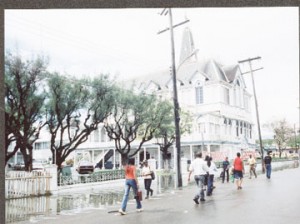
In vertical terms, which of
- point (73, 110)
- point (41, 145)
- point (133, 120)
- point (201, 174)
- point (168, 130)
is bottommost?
point (201, 174)

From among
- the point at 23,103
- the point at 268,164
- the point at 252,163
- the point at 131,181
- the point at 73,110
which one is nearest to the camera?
the point at 23,103

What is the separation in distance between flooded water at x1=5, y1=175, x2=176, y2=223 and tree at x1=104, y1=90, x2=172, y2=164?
1.34ft

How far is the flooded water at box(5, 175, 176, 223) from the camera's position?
3985 millimetres

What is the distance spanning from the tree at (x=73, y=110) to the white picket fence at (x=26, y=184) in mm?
205

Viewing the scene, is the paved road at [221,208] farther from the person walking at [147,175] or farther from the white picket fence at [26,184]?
the white picket fence at [26,184]

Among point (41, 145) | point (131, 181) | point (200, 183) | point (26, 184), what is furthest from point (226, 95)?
point (26, 184)

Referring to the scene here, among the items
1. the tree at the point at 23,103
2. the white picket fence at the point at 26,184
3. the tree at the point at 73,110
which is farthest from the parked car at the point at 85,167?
the tree at the point at 23,103

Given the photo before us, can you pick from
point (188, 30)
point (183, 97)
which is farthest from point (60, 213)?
point (188, 30)

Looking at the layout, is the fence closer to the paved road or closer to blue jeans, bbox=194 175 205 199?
the paved road

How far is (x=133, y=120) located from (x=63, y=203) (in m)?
1.08

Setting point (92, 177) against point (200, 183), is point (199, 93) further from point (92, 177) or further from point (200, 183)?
point (92, 177)

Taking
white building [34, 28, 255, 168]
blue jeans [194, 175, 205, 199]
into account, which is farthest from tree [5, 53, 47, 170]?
blue jeans [194, 175, 205, 199]

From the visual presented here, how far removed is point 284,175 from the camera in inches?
176

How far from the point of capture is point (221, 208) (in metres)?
4.19
